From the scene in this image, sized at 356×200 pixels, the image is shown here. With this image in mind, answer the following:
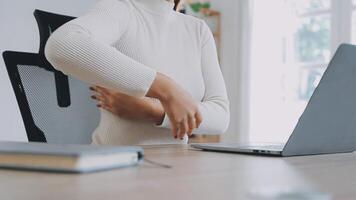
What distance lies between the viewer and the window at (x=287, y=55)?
329 cm

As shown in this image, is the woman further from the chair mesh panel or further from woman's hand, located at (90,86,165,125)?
the chair mesh panel

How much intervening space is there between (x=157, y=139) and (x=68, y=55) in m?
0.41

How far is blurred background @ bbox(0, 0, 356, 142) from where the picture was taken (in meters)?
3.30

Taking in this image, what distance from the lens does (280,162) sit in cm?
71

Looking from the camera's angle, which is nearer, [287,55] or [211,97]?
[211,97]

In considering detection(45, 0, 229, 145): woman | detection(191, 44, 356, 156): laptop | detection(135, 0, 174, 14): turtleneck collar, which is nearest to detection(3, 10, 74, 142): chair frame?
detection(45, 0, 229, 145): woman

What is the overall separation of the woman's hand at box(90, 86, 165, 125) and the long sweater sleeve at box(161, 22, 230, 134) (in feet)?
0.11

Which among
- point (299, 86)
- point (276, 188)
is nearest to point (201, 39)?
point (276, 188)

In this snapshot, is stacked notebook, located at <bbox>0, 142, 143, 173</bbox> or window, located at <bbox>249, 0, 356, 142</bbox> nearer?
stacked notebook, located at <bbox>0, 142, 143, 173</bbox>

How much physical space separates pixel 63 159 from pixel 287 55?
3237mm

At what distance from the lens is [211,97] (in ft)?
4.38

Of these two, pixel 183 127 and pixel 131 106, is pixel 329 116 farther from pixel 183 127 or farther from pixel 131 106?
pixel 131 106

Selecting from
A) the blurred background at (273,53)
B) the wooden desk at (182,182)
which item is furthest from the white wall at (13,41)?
the wooden desk at (182,182)

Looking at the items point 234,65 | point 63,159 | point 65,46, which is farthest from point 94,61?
point 234,65
